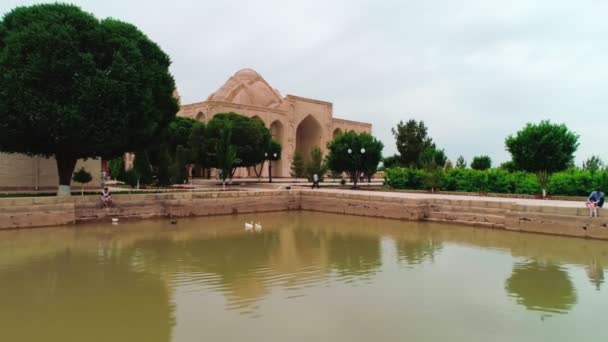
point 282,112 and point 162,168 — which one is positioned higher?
point 282,112

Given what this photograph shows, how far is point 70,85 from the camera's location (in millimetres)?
13484

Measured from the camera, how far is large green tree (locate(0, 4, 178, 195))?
1296 centimetres

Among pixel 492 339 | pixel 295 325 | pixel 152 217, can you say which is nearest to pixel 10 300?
pixel 295 325

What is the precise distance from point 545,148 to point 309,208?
9.03m

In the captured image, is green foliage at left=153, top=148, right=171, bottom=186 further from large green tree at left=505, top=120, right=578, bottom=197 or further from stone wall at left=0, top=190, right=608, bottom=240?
large green tree at left=505, top=120, right=578, bottom=197

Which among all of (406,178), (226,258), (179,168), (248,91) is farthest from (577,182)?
(248,91)

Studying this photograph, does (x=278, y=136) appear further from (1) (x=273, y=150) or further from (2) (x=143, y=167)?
(2) (x=143, y=167)

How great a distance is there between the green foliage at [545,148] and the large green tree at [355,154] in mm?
9068

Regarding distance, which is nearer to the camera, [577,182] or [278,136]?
[577,182]

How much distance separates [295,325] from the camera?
4961mm

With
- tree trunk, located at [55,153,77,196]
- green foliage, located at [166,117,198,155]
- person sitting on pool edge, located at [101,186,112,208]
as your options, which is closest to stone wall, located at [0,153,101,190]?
tree trunk, located at [55,153,77,196]

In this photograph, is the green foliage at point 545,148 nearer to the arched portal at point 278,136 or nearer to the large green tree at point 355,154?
the large green tree at point 355,154

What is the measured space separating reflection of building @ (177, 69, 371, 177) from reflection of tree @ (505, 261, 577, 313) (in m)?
29.2

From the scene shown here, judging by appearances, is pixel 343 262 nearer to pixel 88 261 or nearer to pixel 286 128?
pixel 88 261
